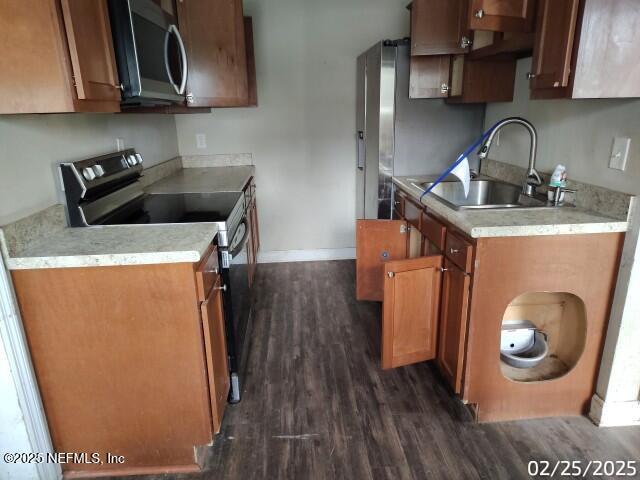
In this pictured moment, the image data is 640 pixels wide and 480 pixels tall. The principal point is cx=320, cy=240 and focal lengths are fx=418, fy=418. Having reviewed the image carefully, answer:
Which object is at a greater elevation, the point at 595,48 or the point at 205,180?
the point at 595,48

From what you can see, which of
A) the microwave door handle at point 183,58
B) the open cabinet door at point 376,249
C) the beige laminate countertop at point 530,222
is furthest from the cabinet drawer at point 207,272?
the open cabinet door at point 376,249

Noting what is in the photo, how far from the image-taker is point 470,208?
1.81 meters

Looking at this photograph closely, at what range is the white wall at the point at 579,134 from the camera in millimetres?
1529

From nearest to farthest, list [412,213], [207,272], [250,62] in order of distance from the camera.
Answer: [207,272], [412,213], [250,62]

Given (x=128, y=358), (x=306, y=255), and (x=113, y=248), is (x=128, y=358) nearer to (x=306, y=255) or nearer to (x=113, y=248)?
(x=113, y=248)

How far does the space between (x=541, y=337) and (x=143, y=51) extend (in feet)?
6.79

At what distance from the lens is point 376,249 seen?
252 cm

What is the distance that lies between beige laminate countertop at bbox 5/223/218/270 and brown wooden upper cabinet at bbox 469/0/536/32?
4.37 feet

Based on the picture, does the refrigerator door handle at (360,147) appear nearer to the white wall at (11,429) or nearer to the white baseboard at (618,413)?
the white baseboard at (618,413)

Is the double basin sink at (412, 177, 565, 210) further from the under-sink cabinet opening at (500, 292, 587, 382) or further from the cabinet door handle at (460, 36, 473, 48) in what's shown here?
the cabinet door handle at (460, 36, 473, 48)

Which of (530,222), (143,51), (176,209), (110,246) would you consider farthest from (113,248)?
(530,222)

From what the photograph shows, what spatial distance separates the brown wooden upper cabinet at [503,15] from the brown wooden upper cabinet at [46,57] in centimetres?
140

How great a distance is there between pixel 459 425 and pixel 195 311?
1203mm
